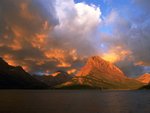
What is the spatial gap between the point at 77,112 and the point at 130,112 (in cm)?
2602

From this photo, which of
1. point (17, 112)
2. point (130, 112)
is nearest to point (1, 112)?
point (17, 112)

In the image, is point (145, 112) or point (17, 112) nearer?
point (17, 112)

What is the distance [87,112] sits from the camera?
365 ft

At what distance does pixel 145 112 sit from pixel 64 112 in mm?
39704

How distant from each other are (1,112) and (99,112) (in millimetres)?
45418

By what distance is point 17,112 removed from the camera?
106 m

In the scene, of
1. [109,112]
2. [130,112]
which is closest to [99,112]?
[109,112]

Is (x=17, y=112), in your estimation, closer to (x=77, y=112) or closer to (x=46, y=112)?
(x=46, y=112)

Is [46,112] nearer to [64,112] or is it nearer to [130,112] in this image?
[64,112]

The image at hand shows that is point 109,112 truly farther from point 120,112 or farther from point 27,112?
point 27,112

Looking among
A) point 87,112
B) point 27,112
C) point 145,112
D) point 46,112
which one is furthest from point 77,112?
point 145,112

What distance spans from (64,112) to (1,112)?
1135 inches

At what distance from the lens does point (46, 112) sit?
109812 millimetres

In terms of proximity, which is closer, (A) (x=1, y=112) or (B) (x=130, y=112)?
(A) (x=1, y=112)
